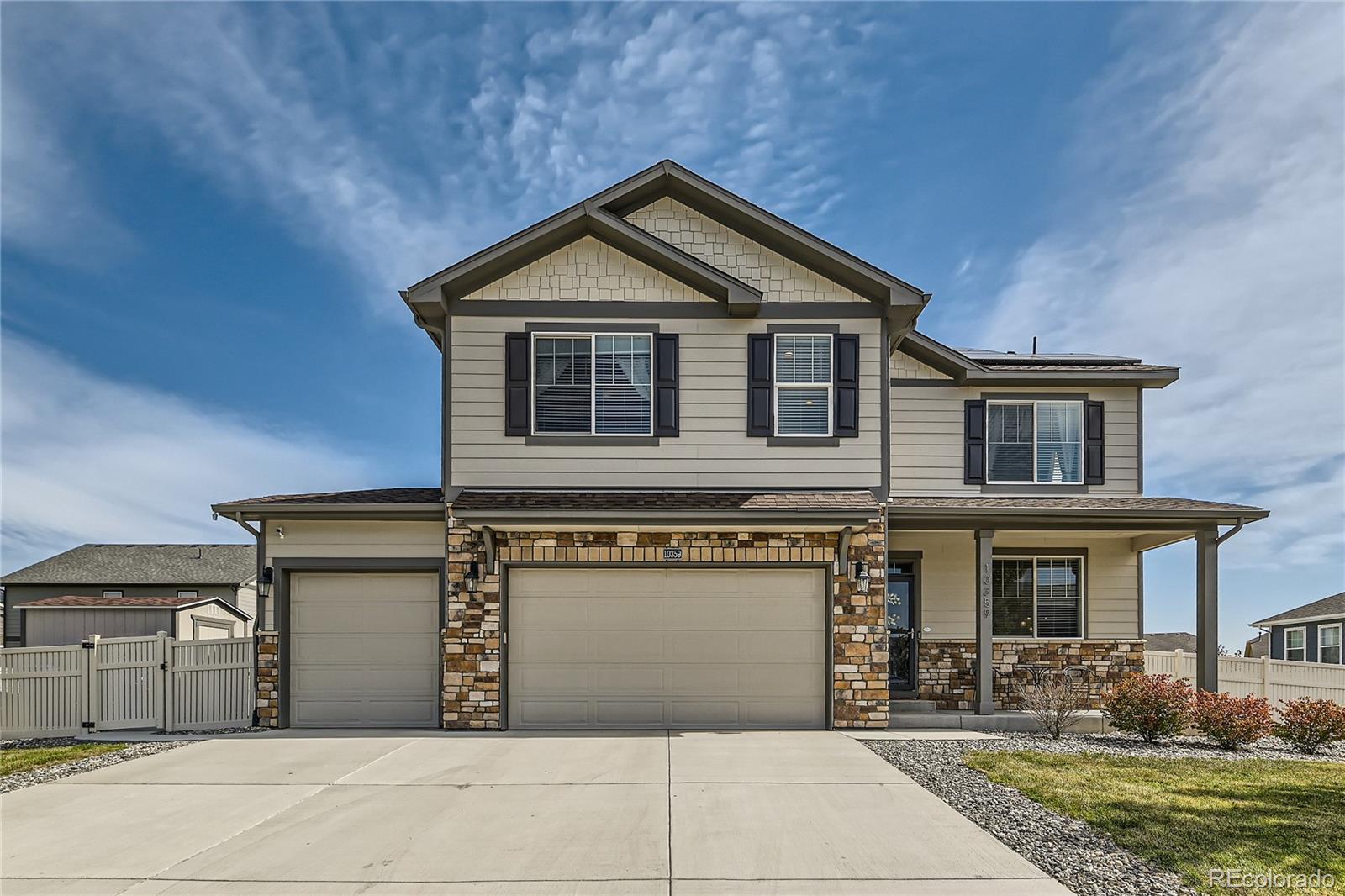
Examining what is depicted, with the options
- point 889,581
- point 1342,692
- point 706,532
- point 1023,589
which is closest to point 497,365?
point 706,532

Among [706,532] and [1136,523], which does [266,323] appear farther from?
[1136,523]

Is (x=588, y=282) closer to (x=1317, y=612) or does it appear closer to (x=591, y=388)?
(x=591, y=388)

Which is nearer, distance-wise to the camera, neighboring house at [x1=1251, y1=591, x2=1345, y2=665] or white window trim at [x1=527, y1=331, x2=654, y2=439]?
white window trim at [x1=527, y1=331, x2=654, y2=439]

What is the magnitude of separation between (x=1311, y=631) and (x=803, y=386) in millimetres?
23537

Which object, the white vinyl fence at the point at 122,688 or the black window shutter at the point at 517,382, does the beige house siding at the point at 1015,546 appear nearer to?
the black window shutter at the point at 517,382

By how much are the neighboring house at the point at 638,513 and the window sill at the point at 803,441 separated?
5 centimetres

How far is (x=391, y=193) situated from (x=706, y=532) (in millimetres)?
9102

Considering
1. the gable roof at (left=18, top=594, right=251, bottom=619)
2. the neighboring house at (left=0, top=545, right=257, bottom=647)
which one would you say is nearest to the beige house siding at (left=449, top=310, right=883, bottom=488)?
the gable roof at (left=18, top=594, right=251, bottom=619)

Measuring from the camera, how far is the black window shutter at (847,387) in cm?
1227

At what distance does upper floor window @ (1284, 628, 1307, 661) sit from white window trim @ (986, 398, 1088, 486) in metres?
18.6

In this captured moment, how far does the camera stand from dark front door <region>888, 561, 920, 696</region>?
14.3m

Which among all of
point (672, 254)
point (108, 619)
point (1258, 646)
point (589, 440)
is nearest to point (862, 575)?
point (589, 440)

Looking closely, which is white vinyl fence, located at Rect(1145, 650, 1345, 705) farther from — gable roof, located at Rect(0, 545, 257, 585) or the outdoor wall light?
gable roof, located at Rect(0, 545, 257, 585)

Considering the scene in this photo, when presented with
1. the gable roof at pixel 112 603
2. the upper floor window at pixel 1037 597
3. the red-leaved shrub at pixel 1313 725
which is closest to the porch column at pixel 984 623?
the upper floor window at pixel 1037 597
